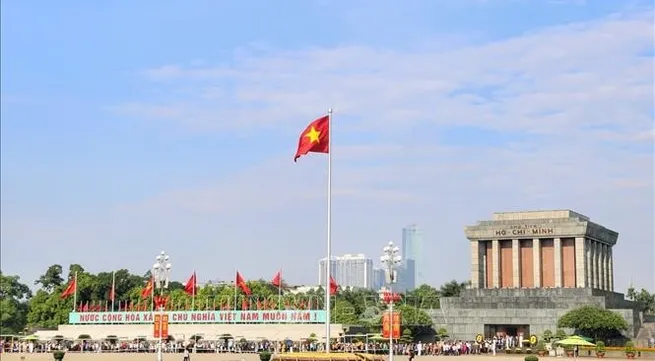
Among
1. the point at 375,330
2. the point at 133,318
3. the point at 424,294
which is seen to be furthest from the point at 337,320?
the point at 424,294

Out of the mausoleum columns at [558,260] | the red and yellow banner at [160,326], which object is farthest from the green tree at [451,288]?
the red and yellow banner at [160,326]

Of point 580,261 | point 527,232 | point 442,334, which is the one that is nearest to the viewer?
point 442,334

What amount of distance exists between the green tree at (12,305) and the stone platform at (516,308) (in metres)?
54.6

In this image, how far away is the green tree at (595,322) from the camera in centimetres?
5800

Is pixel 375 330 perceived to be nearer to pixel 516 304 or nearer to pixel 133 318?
pixel 516 304

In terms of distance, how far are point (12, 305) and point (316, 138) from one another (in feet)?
260

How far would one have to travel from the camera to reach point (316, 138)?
32.5 metres

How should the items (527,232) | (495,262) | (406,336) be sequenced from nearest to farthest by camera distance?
(406,336) → (527,232) → (495,262)

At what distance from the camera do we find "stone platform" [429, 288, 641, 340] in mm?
63375

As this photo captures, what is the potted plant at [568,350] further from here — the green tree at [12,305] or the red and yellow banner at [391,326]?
the green tree at [12,305]

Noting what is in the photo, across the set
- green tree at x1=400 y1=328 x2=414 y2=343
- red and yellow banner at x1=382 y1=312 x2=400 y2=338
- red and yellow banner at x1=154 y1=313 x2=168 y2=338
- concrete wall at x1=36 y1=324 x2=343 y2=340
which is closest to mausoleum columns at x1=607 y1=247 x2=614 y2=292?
green tree at x1=400 y1=328 x2=414 y2=343

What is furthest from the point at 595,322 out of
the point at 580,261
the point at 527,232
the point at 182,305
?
the point at 182,305

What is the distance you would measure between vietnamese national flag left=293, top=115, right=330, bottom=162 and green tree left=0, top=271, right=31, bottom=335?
249 ft

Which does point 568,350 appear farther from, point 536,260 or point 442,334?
point 536,260
